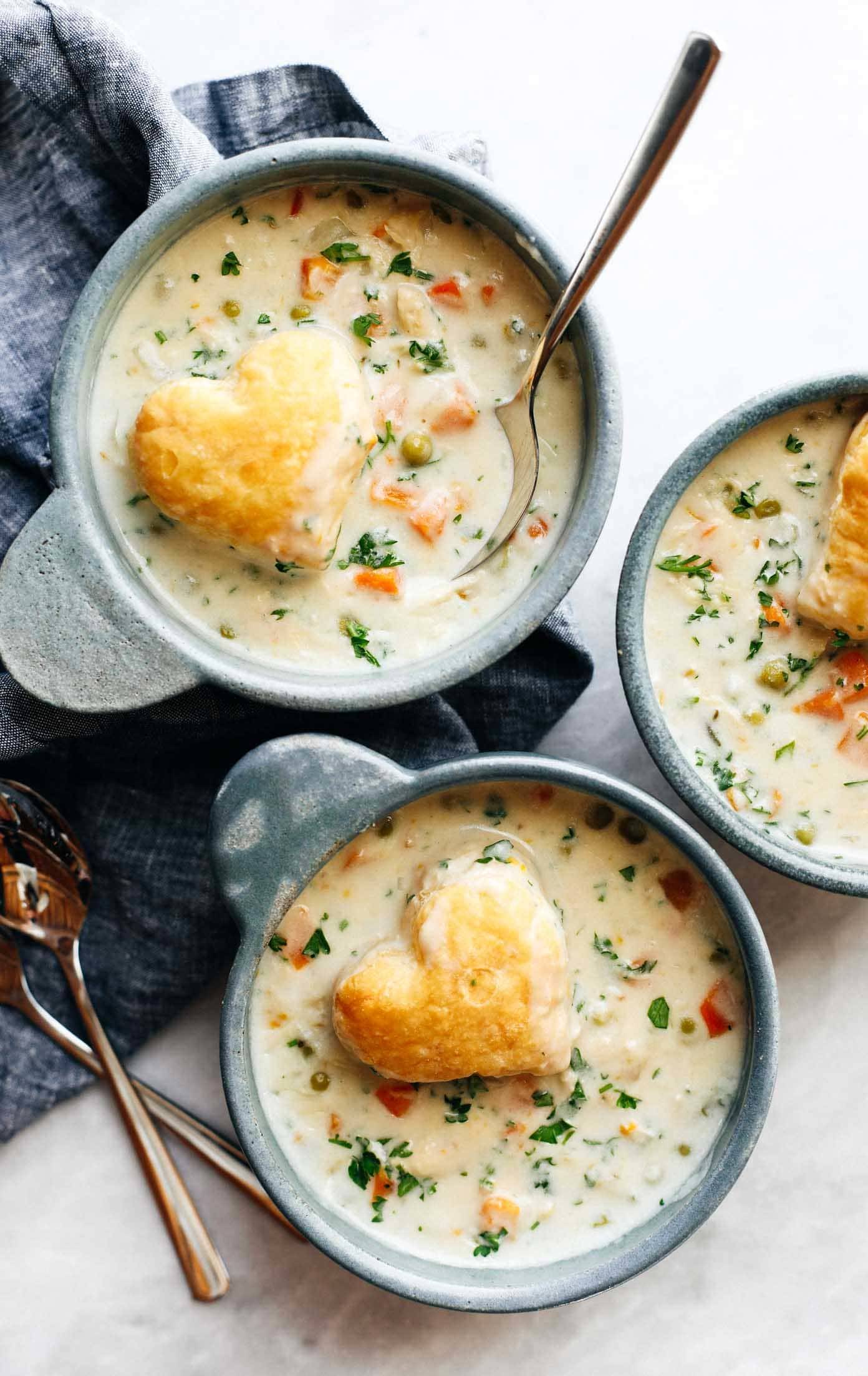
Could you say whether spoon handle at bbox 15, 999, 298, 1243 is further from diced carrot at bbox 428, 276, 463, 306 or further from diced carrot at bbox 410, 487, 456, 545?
diced carrot at bbox 428, 276, 463, 306

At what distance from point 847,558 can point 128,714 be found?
175 cm

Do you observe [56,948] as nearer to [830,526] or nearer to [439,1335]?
[439,1335]

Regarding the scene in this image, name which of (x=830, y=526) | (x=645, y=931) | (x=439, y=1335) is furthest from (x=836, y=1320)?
(x=830, y=526)

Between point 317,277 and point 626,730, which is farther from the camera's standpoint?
point 626,730

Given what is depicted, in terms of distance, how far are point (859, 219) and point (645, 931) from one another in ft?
6.52

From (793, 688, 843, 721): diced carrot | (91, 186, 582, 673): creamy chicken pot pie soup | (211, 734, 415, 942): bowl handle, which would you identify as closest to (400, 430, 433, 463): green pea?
(91, 186, 582, 673): creamy chicken pot pie soup

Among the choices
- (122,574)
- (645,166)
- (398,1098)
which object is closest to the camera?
(645,166)

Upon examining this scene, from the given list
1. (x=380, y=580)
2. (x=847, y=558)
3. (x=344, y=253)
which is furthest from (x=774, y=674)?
(x=344, y=253)

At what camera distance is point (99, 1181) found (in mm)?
3281

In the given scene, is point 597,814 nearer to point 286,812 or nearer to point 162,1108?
point 286,812

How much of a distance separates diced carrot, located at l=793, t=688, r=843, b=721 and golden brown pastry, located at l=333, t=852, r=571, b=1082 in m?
0.79

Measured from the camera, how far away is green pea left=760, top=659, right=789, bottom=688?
2781 mm

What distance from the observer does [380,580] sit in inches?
106

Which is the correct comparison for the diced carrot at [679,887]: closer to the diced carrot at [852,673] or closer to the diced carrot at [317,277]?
the diced carrot at [852,673]
